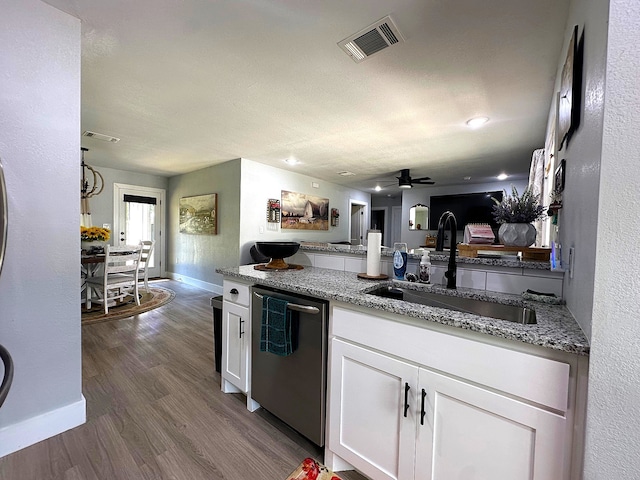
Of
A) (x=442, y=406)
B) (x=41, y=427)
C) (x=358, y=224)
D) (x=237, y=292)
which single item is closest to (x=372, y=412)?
(x=442, y=406)

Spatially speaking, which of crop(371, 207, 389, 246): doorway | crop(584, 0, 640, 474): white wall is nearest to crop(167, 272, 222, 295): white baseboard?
crop(584, 0, 640, 474): white wall

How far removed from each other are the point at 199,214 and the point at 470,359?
17.2 feet

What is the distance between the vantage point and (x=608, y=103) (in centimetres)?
69

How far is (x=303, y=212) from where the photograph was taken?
5.79 metres

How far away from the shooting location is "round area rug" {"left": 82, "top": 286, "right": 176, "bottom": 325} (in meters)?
3.39

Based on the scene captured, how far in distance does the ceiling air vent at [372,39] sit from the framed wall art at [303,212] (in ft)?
12.1

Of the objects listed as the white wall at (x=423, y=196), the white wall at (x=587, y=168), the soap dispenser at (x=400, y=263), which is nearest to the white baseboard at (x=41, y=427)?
the soap dispenser at (x=400, y=263)

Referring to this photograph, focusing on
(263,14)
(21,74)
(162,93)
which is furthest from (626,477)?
(162,93)

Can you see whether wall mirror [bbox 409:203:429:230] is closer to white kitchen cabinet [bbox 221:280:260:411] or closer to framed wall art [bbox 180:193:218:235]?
framed wall art [bbox 180:193:218:235]

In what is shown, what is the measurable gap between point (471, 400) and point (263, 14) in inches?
79.6

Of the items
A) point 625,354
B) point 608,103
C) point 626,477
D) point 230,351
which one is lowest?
point 230,351

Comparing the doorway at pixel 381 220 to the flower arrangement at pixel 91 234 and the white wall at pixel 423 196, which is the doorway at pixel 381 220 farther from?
the flower arrangement at pixel 91 234

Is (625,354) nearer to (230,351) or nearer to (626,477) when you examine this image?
(626,477)

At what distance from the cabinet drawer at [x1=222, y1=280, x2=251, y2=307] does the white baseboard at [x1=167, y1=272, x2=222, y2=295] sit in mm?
3250
